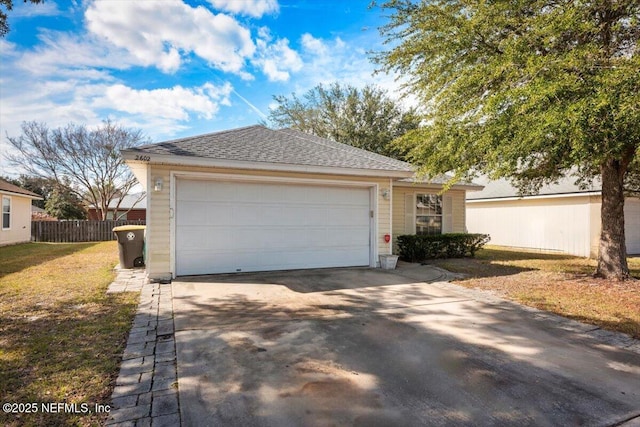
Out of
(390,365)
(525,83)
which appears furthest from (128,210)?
(390,365)

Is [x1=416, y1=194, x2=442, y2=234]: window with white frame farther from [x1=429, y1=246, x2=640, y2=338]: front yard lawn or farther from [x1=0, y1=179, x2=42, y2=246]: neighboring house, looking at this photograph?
[x1=0, y1=179, x2=42, y2=246]: neighboring house

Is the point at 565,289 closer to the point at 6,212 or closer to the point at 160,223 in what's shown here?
the point at 160,223

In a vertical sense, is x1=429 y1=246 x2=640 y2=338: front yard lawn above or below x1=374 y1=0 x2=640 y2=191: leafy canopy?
below

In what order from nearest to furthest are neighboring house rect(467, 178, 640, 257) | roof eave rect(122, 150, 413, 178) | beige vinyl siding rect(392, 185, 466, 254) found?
roof eave rect(122, 150, 413, 178) → beige vinyl siding rect(392, 185, 466, 254) → neighboring house rect(467, 178, 640, 257)

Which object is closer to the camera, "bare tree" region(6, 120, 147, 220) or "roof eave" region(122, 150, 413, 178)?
"roof eave" region(122, 150, 413, 178)

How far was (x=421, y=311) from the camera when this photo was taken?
531 cm

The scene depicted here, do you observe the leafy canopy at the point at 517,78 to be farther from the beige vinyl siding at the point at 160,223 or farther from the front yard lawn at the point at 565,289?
the beige vinyl siding at the point at 160,223

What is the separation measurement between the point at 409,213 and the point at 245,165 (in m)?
6.45

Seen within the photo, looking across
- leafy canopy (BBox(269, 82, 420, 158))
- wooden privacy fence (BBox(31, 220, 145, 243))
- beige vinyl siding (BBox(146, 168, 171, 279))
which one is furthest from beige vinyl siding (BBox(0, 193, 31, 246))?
leafy canopy (BBox(269, 82, 420, 158))

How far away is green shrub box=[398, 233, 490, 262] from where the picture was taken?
1063 cm

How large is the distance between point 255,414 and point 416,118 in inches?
275

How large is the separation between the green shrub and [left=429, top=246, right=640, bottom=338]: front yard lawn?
69 centimetres

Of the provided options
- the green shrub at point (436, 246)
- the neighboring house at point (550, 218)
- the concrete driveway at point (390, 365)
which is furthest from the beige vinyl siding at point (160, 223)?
the neighboring house at point (550, 218)

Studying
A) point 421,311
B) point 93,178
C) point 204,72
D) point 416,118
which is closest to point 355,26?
point 416,118
